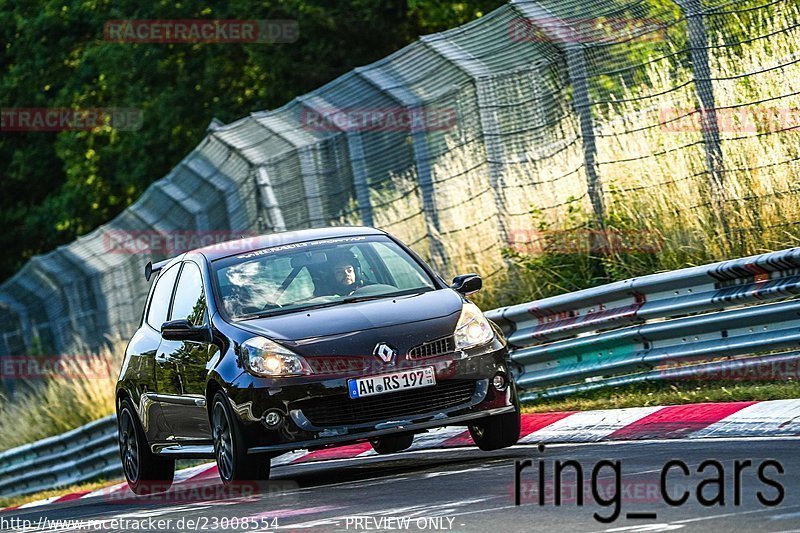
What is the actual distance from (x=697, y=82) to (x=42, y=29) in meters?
35.5

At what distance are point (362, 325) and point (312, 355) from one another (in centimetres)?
36

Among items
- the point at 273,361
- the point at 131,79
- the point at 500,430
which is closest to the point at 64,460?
the point at 500,430

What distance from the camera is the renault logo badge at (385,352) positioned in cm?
995

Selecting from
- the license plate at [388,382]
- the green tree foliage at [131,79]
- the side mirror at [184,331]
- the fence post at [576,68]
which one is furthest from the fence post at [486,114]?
the green tree foliage at [131,79]

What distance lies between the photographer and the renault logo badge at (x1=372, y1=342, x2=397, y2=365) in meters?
9.95

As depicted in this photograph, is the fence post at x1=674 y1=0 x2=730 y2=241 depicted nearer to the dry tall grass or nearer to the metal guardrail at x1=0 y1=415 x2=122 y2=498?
the metal guardrail at x1=0 y1=415 x2=122 y2=498

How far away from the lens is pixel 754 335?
11.2 metres

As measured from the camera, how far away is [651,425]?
10688 millimetres

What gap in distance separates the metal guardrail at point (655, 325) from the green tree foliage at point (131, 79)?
22.1 m

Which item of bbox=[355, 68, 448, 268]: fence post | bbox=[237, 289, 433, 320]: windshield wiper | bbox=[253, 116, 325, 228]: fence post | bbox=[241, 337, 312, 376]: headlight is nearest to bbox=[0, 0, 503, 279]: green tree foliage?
bbox=[253, 116, 325, 228]: fence post

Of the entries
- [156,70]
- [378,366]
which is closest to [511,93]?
[378,366]

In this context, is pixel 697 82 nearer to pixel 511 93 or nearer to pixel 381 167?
pixel 511 93

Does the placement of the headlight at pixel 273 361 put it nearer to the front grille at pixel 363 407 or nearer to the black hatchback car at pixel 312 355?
the black hatchback car at pixel 312 355

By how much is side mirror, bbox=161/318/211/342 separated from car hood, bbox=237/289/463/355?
1.09 ft
